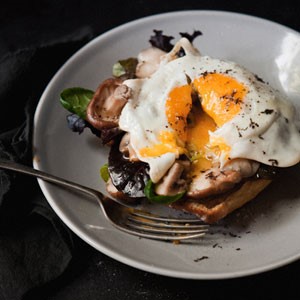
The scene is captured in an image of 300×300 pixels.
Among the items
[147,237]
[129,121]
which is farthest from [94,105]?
[147,237]

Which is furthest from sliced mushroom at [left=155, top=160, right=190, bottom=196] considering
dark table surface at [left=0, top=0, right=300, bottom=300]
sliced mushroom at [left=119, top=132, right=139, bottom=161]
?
dark table surface at [left=0, top=0, right=300, bottom=300]

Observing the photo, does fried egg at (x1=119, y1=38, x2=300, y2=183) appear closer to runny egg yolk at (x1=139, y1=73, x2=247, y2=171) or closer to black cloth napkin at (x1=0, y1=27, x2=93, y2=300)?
runny egg yolk at (x1=139, y1=73, x2=247, y2=171)

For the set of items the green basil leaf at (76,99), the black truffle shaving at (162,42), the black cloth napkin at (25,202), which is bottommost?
the black cloth napkin at (25,202)

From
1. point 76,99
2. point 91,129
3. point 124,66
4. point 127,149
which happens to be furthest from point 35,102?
point 127,149

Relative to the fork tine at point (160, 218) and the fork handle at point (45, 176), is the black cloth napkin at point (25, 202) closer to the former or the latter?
the fork handle at point (45, 176)

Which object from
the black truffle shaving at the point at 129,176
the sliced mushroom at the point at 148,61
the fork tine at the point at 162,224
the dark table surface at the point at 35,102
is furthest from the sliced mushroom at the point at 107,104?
the fork tine at the point at 162,224
